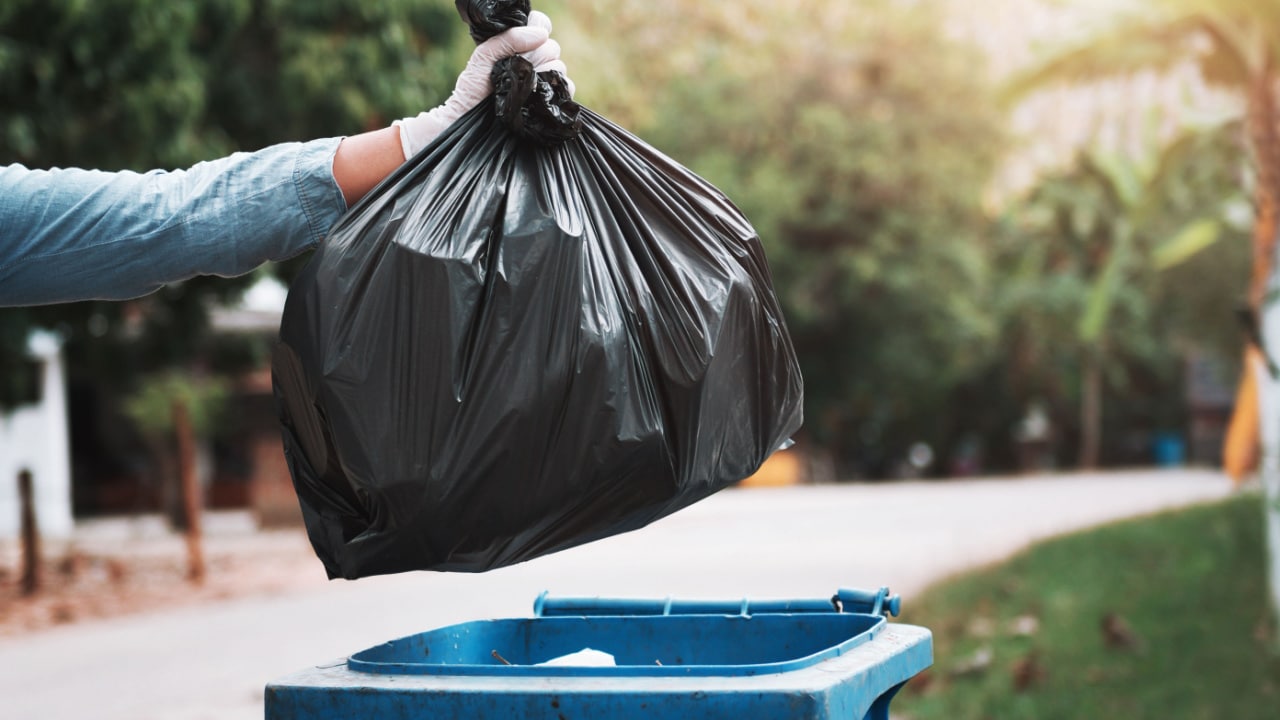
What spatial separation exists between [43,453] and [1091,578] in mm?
16140

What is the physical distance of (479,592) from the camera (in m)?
10.6

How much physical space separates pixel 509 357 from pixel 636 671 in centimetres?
51

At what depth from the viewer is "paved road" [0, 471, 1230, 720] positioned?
749cm

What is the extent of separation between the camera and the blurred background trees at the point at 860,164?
8078 mm

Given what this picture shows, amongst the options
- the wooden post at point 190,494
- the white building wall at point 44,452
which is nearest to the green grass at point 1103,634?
the wooden post at point 190,494

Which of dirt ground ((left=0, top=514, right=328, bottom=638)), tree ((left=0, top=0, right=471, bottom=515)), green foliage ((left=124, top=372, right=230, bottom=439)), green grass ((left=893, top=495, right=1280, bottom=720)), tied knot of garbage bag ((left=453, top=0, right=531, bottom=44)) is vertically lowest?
dirt ground ((left=0, top=514, right=328, bottom=638))

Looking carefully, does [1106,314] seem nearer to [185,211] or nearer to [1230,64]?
[1230,64]

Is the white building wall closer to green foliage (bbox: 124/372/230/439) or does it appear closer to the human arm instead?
green foliage (bbox: 124/372/230/439)

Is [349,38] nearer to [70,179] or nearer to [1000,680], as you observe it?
[1000,680]

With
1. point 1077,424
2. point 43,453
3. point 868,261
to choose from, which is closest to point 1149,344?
point 1077,424

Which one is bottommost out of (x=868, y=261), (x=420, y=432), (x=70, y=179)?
(x=420, y=432)

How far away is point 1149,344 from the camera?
3075 centimetres

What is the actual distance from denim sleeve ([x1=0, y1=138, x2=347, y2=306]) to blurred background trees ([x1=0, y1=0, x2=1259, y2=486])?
5.69 meters

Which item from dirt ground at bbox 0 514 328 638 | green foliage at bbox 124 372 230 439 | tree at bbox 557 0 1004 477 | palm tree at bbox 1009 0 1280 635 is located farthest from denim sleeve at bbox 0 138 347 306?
tree at bbox 557 0 1004 477
